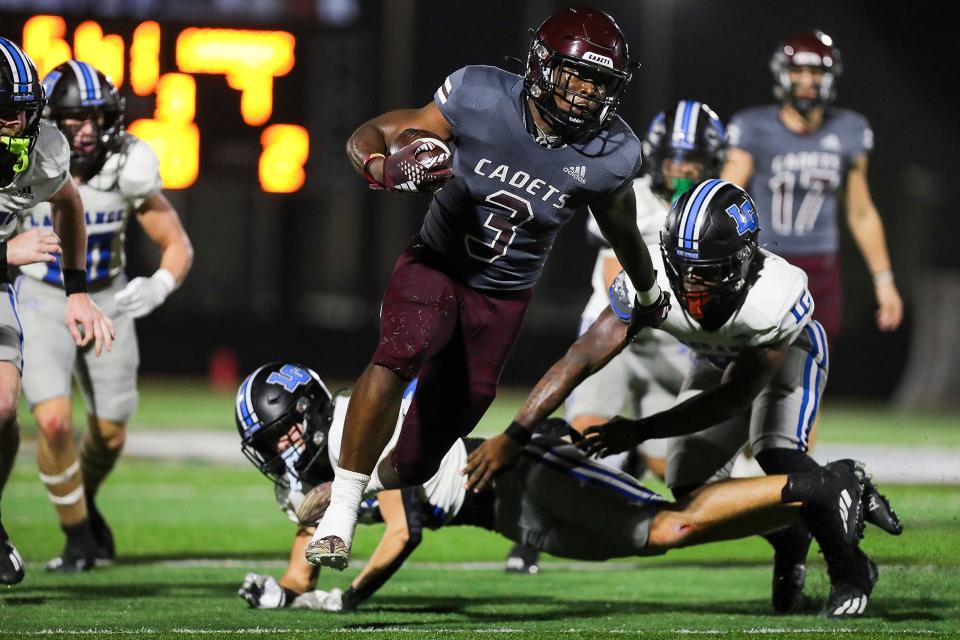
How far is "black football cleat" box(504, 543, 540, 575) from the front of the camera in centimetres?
612

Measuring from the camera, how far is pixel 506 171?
441 cm

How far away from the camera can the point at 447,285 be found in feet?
14.9

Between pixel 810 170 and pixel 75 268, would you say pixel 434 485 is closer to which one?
pixel 75 268

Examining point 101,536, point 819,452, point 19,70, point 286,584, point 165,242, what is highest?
point 19,70

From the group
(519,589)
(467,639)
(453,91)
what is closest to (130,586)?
(519,589)

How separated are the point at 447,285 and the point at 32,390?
2153 millimetres

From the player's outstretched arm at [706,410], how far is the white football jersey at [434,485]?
0.43m

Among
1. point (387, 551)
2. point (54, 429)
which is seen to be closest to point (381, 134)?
point (387, 551)

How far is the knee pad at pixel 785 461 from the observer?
4.80m

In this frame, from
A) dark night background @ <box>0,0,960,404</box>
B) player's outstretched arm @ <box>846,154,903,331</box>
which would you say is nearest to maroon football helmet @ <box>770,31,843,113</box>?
player's outstretched arm @ <box>846,154,903,331</box>

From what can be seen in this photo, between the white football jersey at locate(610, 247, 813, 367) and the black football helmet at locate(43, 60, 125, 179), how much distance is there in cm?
229

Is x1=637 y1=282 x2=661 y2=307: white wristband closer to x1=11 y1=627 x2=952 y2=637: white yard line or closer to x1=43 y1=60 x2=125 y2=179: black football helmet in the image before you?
x1=11 y1=627 x2=952 y2=637: white yard line

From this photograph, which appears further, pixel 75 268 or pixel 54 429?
pixel 54 429

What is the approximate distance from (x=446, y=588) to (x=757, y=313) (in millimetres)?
1681
